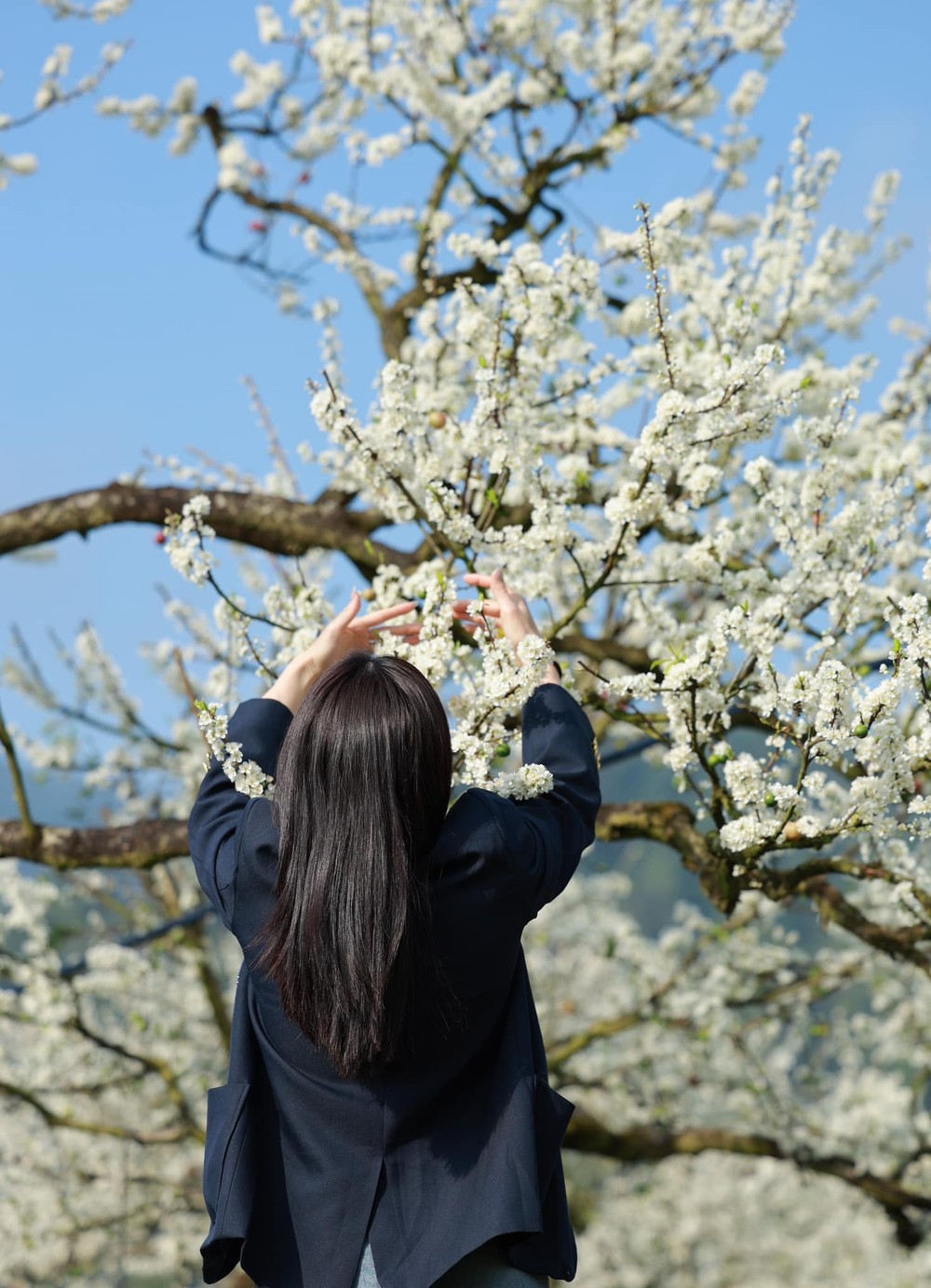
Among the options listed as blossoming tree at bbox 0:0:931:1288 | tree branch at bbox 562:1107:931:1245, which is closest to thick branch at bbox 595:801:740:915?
blossoming tree at bbox 0:0:931:1288

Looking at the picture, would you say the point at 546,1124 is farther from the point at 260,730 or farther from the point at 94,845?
the point at 94,845

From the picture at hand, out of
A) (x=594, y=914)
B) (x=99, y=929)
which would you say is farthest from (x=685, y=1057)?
(x=99, y=929)

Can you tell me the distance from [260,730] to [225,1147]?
677 millimetres

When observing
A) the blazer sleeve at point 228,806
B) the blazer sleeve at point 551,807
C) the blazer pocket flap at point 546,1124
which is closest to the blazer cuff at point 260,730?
the blazer sleeve at point 228,806

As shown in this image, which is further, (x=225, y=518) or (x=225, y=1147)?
(x=225, y=518)

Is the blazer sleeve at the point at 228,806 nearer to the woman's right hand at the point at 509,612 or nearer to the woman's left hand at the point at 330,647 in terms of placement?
the woman's left hand at the point at 330,647

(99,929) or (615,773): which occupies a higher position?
(615,773)

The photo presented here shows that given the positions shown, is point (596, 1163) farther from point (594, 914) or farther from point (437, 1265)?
point (437, 1265)

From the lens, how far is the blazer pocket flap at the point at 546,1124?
1935mm

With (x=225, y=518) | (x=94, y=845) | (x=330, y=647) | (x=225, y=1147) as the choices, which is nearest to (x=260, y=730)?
(x=330, y=647)

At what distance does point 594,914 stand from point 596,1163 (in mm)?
3931

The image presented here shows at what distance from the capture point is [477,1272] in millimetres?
1890

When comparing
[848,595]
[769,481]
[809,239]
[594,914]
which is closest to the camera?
[848,595]

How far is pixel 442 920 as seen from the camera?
71.2 inches
